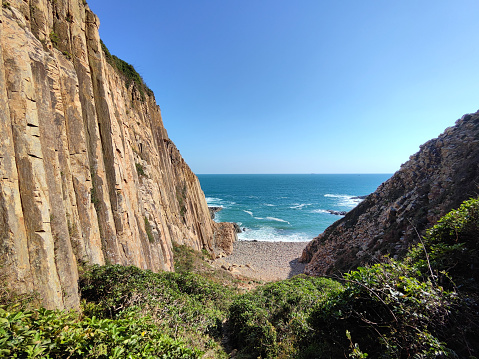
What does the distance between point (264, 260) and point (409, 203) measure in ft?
64.0

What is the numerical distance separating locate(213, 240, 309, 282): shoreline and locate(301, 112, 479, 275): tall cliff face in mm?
4190

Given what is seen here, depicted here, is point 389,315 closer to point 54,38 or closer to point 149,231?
point 149,231

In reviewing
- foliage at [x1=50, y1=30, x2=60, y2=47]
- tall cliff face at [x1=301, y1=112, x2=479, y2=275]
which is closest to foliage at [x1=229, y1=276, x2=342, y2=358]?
tall cliff face at [x1=301, y1=112, x2=479, y2=275]

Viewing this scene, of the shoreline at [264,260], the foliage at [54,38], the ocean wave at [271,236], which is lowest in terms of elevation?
the ocean wave at [271,236]

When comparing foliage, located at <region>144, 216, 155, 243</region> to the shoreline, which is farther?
the shoreline

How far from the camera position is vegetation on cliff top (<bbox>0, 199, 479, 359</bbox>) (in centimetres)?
355

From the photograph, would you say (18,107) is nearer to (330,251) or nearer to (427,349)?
(427,349)

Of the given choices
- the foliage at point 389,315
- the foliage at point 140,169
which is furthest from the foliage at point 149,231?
the foliage at point 389,315

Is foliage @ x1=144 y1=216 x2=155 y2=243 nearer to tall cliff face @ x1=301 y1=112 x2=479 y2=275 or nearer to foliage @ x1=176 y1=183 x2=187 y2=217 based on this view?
foliage @ x1=176 y1=183 x2=187 y2=217

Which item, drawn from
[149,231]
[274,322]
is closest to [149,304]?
[274,322]

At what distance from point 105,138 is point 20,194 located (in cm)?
628

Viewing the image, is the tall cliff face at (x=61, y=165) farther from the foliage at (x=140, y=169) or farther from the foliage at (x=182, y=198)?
the foliage at (x=182, y=198)

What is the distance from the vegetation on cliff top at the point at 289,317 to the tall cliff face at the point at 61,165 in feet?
4.53

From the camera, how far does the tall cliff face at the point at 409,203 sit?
45.7 feet
